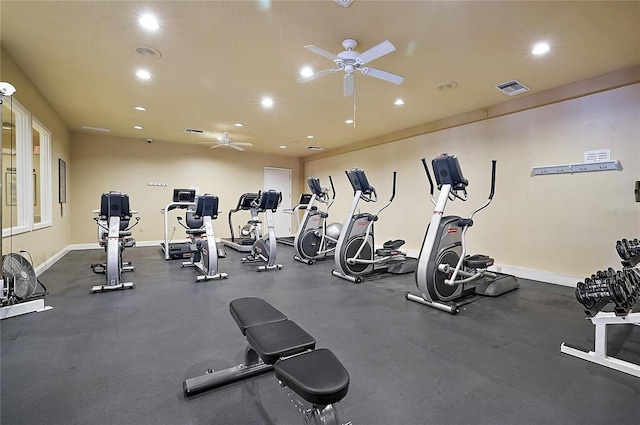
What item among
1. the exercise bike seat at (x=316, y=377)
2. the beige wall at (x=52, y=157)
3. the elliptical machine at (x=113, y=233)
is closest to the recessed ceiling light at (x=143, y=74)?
the beige wall at (x=52, y=157)

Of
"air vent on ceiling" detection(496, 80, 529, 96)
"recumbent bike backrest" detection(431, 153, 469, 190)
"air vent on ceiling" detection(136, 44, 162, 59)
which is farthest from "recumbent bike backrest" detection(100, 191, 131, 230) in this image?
"air vent on ceiling" detection(496, 80, 529, 96)

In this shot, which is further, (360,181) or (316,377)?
(360,181)

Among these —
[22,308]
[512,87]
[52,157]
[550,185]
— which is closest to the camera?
[22,308]

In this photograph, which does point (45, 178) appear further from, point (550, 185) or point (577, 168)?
point (577, 168)

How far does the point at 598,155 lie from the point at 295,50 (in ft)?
13.9

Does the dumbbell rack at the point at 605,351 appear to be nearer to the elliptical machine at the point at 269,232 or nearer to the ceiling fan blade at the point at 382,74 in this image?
the ceiling fan blade at the point at 382,74

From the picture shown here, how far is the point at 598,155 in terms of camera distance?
4.04 meters

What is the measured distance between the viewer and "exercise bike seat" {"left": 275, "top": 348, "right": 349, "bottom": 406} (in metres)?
1.07

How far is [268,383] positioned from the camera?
1.93m

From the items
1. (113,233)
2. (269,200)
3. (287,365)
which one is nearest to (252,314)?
(287,365)

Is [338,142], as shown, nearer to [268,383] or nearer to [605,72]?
[605,72]

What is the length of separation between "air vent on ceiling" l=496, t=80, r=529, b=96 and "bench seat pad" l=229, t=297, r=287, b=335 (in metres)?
4.38

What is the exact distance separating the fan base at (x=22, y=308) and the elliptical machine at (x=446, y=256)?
4.04 metres

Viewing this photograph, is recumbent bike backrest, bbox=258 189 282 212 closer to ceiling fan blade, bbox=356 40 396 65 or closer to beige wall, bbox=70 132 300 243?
ceiling fan blade, bbox=356 40 396 65
